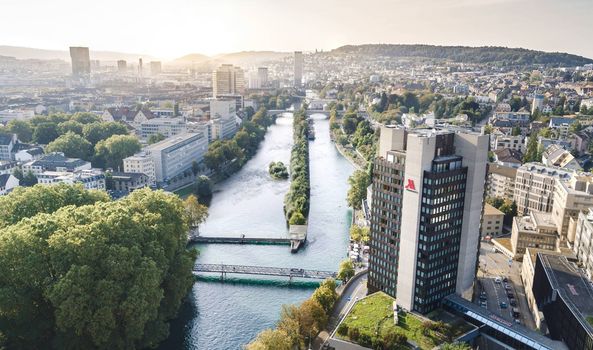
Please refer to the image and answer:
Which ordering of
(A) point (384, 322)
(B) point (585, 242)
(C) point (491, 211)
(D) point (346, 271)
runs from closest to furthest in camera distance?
1. (A) point (384, 322)
2. (B) point (585, 242)
3. (D) point (346, 271)
4. (C) point (491, 211)

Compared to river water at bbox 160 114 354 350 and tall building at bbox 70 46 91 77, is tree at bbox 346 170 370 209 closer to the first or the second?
river water at bbox 160 114 354 350

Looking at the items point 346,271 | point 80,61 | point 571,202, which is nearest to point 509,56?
point 80,61

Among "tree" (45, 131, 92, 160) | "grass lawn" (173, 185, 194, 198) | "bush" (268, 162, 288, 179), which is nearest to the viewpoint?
"grass lawn" (173, 185, 194, 198)

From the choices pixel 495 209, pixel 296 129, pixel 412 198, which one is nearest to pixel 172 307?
pixel 412 198

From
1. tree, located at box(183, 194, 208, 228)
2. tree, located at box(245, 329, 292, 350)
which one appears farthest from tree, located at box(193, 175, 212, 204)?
tree, located at box(245, 329, 292, 350)

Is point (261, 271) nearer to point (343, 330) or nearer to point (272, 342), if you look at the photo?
point (343, 330)

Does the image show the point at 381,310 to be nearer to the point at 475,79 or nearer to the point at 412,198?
the point at 412,198
